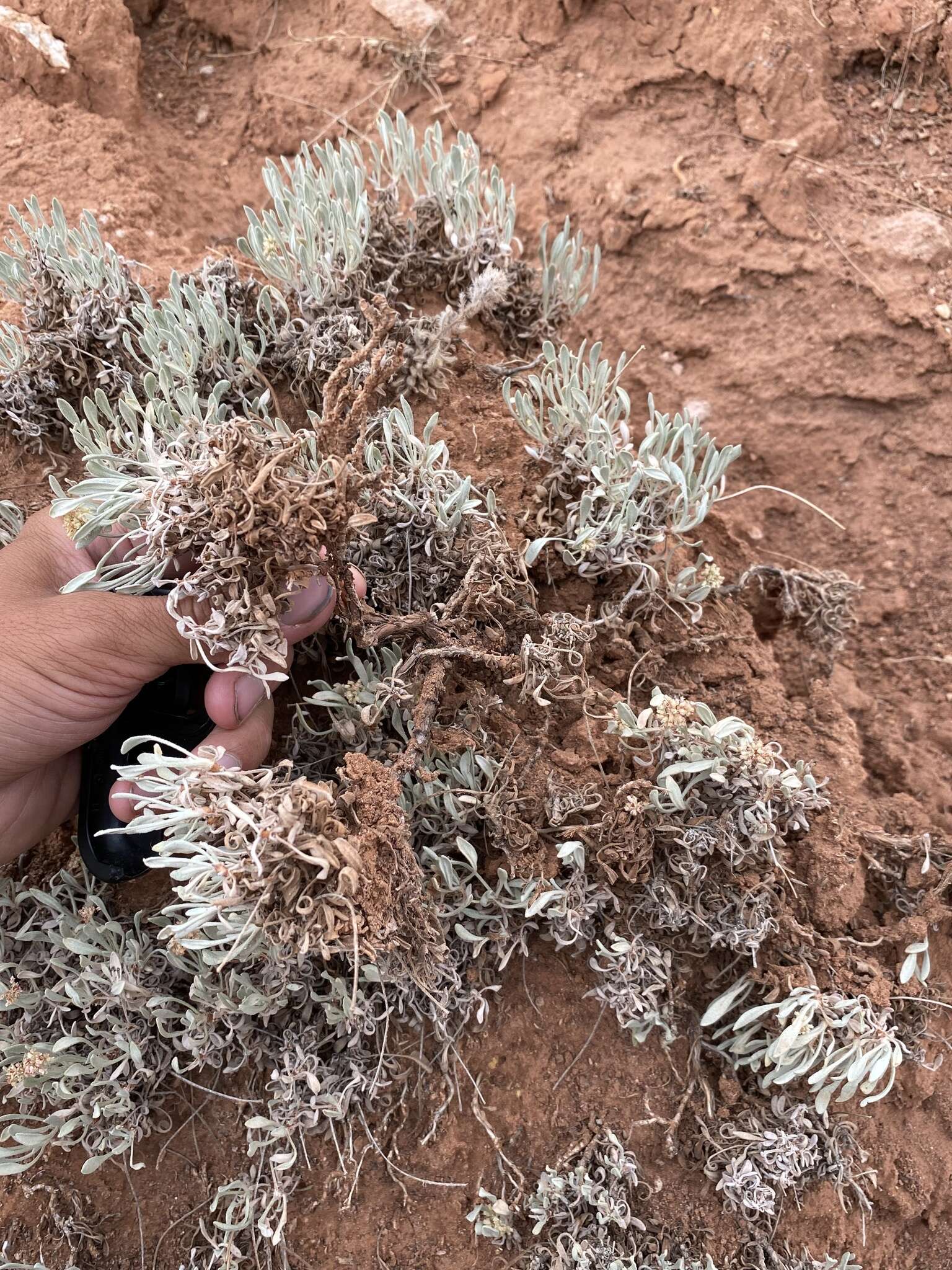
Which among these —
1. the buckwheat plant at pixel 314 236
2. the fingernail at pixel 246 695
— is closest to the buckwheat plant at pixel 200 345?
the buckwheat plant at pixel 314 236

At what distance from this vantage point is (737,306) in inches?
133

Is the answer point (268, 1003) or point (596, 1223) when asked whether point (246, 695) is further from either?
point (596, 1223)

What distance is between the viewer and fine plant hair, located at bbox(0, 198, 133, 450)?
2.49 meters

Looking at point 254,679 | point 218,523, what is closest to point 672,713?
point 254,679

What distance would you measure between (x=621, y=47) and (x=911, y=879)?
3650 mm

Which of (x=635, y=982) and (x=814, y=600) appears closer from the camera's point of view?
(x=635, y=982)

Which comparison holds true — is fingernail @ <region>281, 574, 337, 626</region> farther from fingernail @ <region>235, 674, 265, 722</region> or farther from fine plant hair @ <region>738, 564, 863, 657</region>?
fine plant hair @ <region>738, 564, 863, 657</region>

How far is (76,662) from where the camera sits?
1.92m

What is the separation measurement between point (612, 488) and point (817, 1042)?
1.51 m

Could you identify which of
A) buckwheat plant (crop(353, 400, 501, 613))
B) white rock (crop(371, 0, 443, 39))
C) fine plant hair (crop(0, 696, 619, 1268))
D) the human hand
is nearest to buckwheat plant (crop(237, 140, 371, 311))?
buckwheat plant (crop(353, 400, 501, 613))

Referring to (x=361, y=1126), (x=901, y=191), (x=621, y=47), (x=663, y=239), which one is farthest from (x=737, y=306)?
(x=361, y=1126)

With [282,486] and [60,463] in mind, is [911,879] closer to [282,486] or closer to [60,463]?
[282,486]

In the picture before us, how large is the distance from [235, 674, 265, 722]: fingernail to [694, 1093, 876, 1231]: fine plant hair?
60.8 inches

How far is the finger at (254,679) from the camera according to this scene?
1983mm
